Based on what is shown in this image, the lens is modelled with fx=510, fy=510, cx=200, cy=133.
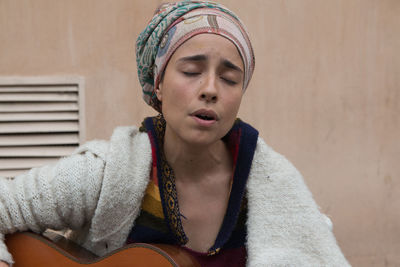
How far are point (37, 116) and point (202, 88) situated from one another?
46.8 inches

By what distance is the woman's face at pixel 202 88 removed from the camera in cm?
129

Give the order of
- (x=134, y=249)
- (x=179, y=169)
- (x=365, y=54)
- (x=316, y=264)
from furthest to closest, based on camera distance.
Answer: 1. (x=365, y=54)
2. (x=179, y=169)
3. (x=316, y=264)
4. (x=134, y=249)

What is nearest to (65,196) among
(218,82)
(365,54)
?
(218,82)

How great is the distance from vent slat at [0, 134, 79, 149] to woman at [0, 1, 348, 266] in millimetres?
810

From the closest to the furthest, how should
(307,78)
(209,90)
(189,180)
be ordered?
(209,90)
(189,180)
(307,78)

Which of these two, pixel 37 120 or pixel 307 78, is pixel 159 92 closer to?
pixel 37 120

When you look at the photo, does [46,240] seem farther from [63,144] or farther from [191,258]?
[63,144]

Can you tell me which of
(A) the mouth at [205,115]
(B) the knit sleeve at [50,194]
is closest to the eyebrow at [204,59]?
(A) the mouth at [205,115]

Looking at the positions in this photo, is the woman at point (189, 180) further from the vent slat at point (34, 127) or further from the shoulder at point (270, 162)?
the vent slat at point (34, 127)

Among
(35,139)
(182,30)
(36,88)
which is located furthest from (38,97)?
(182,30)

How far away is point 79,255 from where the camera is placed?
1371 millimetres

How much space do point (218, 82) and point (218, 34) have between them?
13cm

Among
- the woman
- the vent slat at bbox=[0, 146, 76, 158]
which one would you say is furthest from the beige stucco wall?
the woman

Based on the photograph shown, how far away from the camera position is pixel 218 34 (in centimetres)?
133
